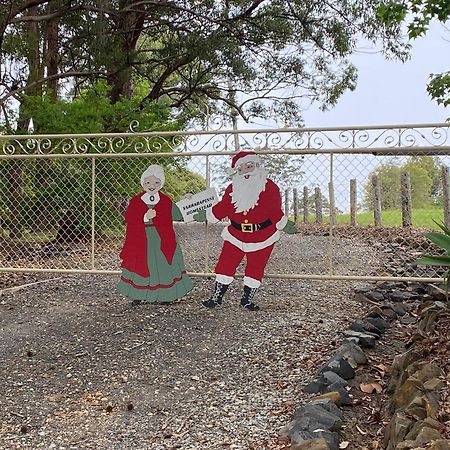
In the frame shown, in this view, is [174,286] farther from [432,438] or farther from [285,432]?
[432,438]

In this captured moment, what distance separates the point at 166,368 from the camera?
4812 millimetres

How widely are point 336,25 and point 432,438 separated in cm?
982

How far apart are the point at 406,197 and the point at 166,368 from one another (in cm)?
463

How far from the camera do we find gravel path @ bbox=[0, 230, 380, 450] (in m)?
3.94

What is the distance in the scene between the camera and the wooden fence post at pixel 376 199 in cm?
742

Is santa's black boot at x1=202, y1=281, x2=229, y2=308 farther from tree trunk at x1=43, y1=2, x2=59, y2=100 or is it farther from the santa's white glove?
tree trunk at x1=43, y1=2, x2=59, y2=100

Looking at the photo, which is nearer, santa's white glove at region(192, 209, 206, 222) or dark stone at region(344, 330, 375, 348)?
dark stone at region(344, 330, 375, 348)

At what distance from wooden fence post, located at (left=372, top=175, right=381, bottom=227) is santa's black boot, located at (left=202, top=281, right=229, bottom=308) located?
2.43m

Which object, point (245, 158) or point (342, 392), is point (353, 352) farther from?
point (245, 158)

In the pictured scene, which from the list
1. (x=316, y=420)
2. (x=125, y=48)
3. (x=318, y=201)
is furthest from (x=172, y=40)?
(x=316, y=420)

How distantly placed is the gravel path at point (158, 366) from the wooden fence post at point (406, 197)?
1726mm

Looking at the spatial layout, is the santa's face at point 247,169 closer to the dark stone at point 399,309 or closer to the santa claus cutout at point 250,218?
the santa claus cutout at point 250,218

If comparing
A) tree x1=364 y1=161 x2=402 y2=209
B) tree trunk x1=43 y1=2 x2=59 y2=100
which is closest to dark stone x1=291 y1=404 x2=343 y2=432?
tree x1=364 y1=161 x2=402 y2=209

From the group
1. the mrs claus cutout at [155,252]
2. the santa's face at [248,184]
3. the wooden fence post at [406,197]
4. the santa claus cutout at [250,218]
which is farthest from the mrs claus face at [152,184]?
the wooden fence post at [406,197]
